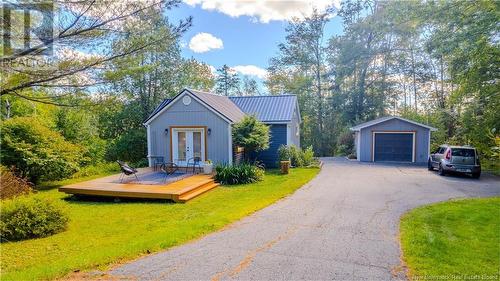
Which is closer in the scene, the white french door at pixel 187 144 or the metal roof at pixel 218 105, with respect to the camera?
the metal roof at pixel 218 105

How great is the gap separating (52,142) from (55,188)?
1.86 metres

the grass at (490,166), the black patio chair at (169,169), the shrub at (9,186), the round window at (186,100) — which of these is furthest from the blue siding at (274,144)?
the grass at (490,166)

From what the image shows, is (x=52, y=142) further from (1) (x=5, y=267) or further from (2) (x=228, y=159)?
(1) (x=5, y=267)

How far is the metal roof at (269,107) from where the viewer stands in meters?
16.4

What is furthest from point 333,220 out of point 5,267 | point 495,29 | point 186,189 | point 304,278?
point 495,29

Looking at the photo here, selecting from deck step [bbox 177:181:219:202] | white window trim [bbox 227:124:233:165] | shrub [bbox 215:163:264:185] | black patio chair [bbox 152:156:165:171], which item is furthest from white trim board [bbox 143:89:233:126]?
deck step [bbox 177:181:219:202]

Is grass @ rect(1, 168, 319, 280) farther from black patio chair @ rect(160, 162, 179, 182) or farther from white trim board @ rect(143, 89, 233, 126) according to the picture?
white trim board @ rect(143, 89, 233, 126)

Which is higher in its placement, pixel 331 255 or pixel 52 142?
pixel 52 142

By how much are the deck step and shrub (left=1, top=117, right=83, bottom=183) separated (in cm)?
589

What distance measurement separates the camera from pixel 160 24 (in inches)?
301

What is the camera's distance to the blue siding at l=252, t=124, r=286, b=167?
53.0 ft

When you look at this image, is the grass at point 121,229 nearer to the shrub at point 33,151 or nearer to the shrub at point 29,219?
the shrub at point 29,219

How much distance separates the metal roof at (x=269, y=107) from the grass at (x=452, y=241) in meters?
9.43

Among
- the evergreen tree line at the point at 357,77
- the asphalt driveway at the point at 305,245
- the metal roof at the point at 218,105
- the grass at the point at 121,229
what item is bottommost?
the grass at the point at 121,229
